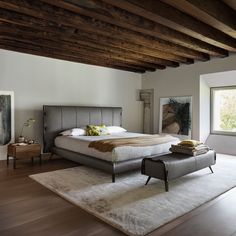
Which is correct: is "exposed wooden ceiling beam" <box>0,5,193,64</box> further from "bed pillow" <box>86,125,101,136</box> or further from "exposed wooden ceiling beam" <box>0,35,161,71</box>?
"bed pillow" <box>86,125,101,136</box>

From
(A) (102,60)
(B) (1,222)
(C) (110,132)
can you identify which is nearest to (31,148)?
(C) (110,132)

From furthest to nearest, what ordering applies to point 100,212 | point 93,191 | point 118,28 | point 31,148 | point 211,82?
point 211,82 < point 31,148 < point 118,28 < point 93,191 < point 100,212

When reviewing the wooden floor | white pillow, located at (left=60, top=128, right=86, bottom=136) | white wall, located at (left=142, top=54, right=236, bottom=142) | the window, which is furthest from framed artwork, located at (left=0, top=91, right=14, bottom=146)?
the window

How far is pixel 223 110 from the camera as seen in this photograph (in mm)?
6551

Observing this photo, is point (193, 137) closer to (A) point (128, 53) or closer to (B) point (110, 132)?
(B) point (110, 132)

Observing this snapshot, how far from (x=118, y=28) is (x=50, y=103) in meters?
2.81

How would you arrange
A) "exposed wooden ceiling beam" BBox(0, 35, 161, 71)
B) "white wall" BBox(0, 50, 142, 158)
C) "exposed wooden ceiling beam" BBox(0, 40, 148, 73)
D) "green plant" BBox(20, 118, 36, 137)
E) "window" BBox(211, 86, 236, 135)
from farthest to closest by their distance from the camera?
"window" BBox(211, 86, 236, 135), "green plant" BBox(20, 118, 36, 137), "white wall" BBox(0, 50, 142, 158), "exposed wooden ceiling beam" BBox(0, 40, 148, 73), "exposed wooden ceiling beam" BBox(0, 35, 161, 71)

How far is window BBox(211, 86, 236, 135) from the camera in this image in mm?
6338

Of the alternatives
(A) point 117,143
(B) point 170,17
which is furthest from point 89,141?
(B) point 170,17

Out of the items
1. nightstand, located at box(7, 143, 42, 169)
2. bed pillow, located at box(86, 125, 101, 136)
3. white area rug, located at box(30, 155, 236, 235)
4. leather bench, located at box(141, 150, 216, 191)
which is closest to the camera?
white area rug, located at box(30, 155, 236, 235)

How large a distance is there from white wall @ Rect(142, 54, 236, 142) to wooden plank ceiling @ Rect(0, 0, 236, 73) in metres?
0.46

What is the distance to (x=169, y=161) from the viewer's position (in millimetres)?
3326

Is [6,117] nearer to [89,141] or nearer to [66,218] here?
[89,141]

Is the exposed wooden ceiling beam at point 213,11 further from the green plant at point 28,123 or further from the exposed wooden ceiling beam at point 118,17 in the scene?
the green plant at point 28,123
